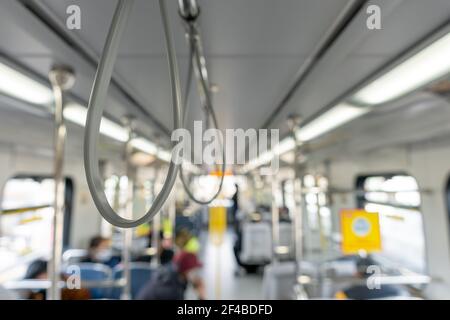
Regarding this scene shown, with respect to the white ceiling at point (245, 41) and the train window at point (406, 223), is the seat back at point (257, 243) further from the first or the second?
the white ceiling at point (245, 41)

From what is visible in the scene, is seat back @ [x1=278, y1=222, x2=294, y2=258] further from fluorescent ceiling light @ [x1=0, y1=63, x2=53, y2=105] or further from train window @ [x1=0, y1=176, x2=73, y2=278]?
fluorescent ceiling light @ [x1=0, y1=63, x2=53, y2=105]

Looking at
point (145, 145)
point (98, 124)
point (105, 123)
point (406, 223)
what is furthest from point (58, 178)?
point (406, 223)

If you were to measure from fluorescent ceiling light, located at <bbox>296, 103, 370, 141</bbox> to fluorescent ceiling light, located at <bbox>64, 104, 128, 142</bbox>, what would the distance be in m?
1.11

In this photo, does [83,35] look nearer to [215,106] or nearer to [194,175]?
[215,106]

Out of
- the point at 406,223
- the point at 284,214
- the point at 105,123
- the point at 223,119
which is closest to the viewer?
the point at 105,123

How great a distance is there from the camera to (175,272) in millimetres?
1854

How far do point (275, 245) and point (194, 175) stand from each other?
0.98m

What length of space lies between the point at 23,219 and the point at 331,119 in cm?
319

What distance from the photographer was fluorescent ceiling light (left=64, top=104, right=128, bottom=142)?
44.2 inches

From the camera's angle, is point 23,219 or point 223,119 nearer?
point 223,119

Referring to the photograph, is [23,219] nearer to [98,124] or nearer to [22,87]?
[22,87]

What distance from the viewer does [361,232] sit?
1.21m

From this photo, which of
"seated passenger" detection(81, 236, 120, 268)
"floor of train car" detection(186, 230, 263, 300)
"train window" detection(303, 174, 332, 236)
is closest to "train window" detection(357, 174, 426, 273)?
"train window" detection(303, 174, 332, 236)
